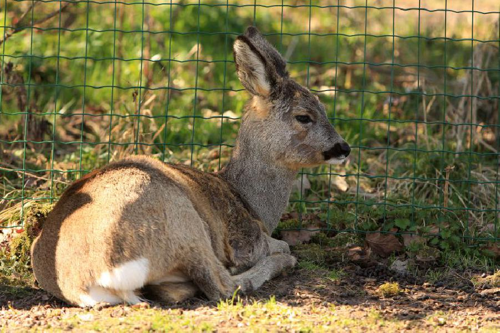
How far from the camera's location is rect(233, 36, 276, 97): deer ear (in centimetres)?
645

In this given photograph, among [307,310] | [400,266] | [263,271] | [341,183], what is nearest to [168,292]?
[263,271]

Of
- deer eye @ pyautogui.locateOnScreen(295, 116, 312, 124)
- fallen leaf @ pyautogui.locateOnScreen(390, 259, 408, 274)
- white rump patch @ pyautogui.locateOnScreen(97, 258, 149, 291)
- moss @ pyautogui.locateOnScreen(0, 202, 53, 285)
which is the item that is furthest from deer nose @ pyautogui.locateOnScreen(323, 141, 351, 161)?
moss @ pyautogui.locateOnScreen(0, 202, 53, 285)

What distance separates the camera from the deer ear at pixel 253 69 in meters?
6.45

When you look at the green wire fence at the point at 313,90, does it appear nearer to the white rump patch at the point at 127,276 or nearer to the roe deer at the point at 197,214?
the roe deer at the point at 197,214

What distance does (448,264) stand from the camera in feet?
22.1

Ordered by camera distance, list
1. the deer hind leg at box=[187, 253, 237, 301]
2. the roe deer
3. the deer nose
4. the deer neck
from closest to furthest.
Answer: the roe deer
the deer hind leg at box=[187, 253, 237, 301]
the deer nose
the deer neck

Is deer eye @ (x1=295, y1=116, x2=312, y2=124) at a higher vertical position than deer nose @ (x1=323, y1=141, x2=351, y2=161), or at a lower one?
higher

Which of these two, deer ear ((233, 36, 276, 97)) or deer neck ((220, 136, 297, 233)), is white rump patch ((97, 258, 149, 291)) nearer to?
deer neck ((220, 136, 297, 233))

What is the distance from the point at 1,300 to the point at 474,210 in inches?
155

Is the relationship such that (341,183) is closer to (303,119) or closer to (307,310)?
(303,119)

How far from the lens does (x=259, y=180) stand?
263 inches

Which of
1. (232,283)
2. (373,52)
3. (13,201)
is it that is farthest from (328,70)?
(232,283)

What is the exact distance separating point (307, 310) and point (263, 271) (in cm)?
63

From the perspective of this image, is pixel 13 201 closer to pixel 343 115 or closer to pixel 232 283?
pixel 232 283
